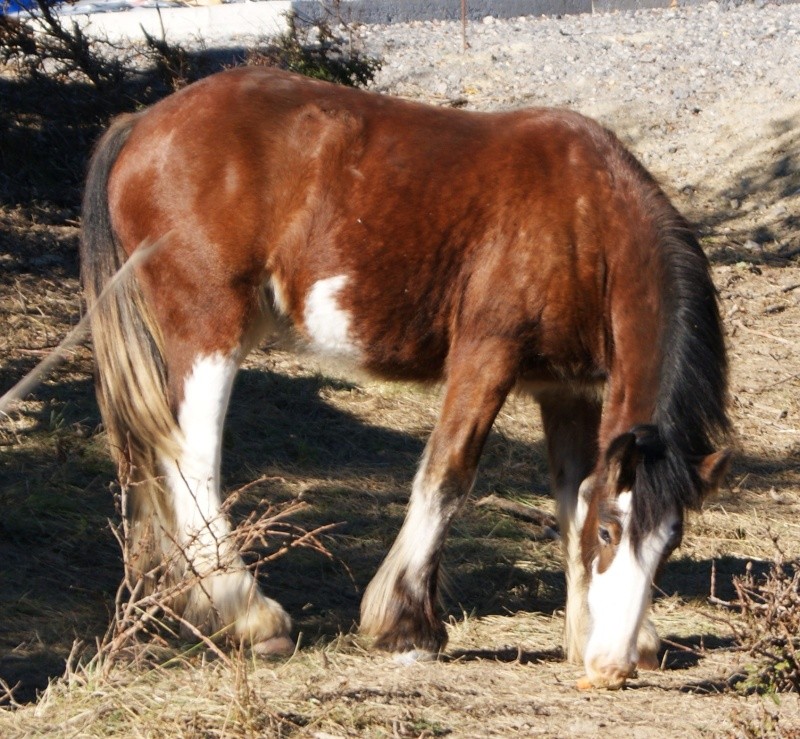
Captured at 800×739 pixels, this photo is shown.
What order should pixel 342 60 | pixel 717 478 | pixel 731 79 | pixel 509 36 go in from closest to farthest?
pixel 717 478, pixel 342 60, pixel 731 79, pixel 509 36

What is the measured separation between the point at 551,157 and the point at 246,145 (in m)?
A: 1.14

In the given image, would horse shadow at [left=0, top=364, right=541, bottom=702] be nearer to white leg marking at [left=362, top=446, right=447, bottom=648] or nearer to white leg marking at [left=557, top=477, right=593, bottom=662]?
white leg marking at [left=362, top=446, right=447, bottom=648]

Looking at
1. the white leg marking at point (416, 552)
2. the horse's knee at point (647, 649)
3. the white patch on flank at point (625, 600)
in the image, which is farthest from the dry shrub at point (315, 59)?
the white patch on flank at point (625, 600)

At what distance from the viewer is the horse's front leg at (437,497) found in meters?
4.14

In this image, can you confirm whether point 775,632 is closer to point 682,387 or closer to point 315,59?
point 682,387

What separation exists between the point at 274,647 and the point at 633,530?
137cm

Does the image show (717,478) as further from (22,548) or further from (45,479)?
(45,479)

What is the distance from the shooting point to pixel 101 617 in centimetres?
439

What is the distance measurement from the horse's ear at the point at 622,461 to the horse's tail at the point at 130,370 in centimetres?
159

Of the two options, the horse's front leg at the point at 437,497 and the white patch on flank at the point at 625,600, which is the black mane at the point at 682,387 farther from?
the horse's front leg at the point at 437,497

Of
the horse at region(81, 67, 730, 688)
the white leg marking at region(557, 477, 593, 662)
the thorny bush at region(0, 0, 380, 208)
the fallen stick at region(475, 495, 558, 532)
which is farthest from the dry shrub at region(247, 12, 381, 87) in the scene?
the white leg marking at region(557, 477, 593, 662)

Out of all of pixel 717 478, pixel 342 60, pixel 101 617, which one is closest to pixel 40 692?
pixel 101 617

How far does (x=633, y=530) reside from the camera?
3734mm

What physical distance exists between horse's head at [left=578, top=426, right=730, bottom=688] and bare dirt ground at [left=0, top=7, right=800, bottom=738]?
0.17 metres
